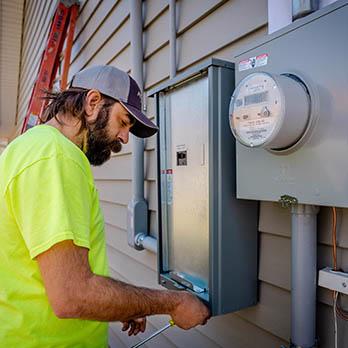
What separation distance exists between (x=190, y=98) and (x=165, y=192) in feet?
1.37

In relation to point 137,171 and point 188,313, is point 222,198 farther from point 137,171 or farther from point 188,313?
point 137,171

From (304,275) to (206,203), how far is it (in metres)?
0.39

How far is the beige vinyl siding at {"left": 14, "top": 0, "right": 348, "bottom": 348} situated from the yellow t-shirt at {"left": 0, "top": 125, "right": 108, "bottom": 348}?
62 cm

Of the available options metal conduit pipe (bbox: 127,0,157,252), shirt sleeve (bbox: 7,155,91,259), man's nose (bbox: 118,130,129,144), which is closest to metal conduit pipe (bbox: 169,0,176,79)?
metal conduit pipe (bbox: 127,0,157,252)

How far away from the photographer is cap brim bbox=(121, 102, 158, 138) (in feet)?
4.54

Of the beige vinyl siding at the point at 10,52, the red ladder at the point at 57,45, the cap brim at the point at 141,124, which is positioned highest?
the beige vinyl siding at the point at 10,52

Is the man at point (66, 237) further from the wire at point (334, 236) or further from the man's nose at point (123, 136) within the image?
the wire at point (334, 236)

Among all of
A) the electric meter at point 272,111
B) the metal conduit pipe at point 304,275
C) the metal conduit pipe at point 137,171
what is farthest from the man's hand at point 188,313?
the metal conduit pipe at point 137,171

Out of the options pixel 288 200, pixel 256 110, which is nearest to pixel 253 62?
pixel 256 110

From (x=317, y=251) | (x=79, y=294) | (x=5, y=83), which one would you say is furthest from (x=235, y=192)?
(x=5, y=83)

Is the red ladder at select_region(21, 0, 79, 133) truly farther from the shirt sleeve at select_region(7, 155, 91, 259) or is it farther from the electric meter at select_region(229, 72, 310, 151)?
the electric meter at select_region(229, 72, 310, 151)

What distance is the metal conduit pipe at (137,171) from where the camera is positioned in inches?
87.0

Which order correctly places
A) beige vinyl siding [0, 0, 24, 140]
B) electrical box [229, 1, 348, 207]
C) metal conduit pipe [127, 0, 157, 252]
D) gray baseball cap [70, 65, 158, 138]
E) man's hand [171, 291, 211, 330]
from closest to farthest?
1. electrical box [229, 1, 348, 207]
2. man's hand [171, 291, 211, 330]
3. gray baseball cap [70, 65, 158, 138]
4. metal conduit pipe [127, 0, 157, 252]
5. beige vinyl siding [0, 0, 24, 140]

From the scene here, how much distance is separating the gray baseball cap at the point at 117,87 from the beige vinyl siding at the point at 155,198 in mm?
448
